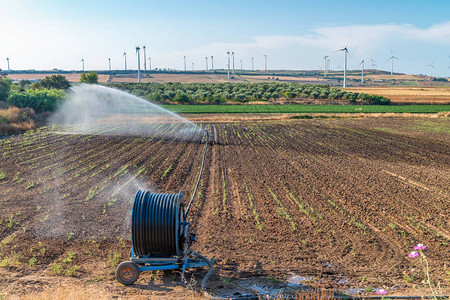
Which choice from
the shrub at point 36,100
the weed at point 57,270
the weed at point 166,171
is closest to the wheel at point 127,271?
the weed at point 57,270

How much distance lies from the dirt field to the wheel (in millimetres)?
194

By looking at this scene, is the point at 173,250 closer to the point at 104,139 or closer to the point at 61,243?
the point at 61,243

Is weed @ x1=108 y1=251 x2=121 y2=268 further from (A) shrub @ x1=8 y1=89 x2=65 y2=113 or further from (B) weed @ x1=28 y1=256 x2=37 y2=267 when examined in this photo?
(A) shrub @ x1=8 y1=89 x2=65 y2=113

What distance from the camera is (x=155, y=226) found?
847cm

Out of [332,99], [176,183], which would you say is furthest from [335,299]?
[332,99]

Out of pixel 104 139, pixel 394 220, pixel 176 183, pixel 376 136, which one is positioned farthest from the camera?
pixel 376 136

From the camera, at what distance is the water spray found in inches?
333

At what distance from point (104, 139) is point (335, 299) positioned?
25.6 m

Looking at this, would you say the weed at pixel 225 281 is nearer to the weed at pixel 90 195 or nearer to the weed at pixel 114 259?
the weed at pixel 114 259

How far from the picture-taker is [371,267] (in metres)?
9.18

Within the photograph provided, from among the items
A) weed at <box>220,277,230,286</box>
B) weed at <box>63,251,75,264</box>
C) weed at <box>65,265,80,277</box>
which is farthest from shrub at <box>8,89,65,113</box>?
weed at <box>220,277,230,286</box>

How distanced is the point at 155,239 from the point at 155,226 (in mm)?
264

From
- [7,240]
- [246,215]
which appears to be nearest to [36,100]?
[7,240]

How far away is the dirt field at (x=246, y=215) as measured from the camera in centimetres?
861
